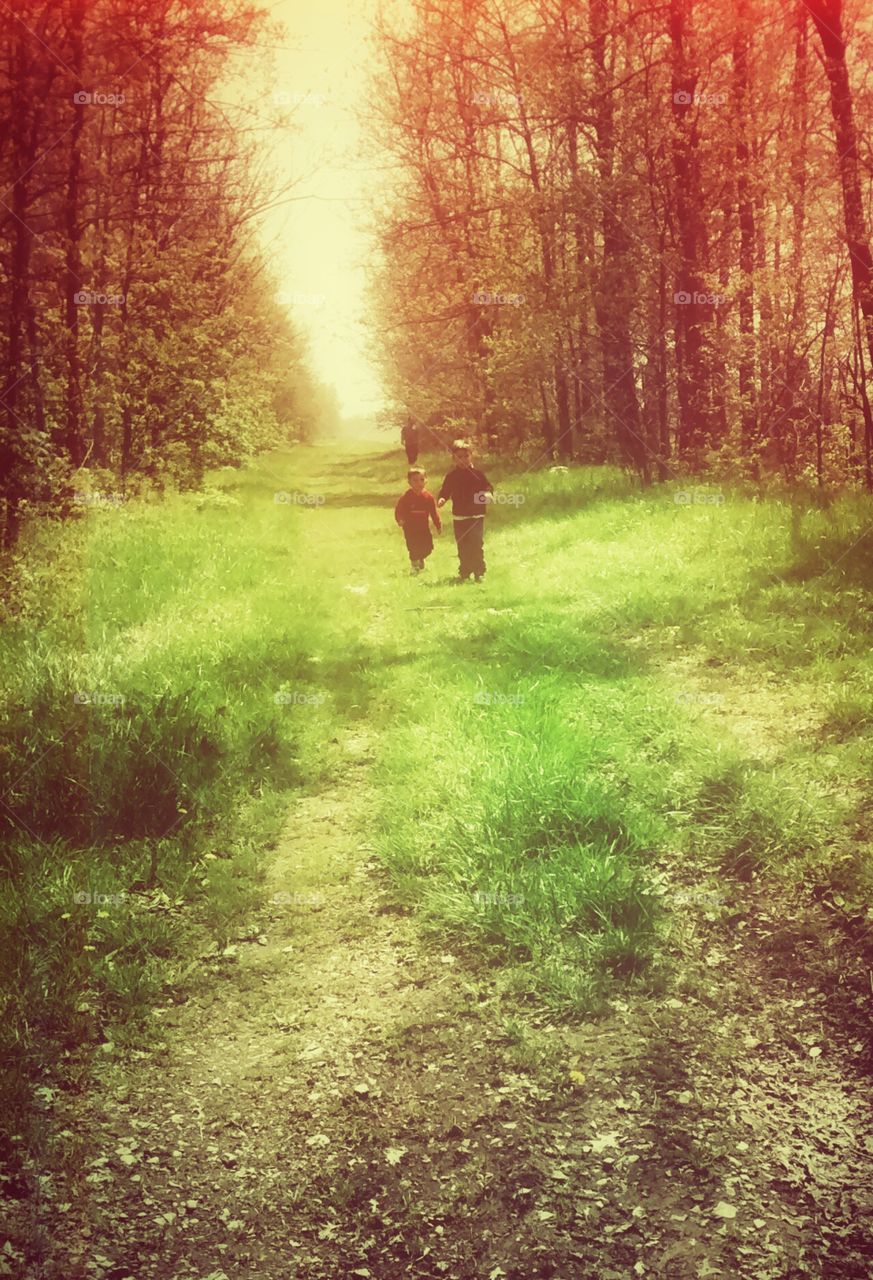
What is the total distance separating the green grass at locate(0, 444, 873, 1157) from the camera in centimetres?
455

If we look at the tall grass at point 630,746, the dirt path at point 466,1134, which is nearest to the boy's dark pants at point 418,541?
the tall grass at point 630,746

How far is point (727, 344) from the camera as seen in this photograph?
14.9 m

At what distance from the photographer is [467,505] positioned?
12.2 m

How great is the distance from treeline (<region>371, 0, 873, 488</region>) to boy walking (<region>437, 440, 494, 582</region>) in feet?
18.1

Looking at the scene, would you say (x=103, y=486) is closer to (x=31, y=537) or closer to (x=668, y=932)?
(x=31, y=537)

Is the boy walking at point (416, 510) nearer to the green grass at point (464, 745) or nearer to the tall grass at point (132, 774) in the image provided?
the green grass at point (464, 745)

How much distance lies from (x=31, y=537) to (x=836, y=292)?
12.8 m

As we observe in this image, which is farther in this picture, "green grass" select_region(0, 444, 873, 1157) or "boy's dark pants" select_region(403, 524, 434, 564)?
"boy's dark pants" select_region(403, 524, 434, 564)

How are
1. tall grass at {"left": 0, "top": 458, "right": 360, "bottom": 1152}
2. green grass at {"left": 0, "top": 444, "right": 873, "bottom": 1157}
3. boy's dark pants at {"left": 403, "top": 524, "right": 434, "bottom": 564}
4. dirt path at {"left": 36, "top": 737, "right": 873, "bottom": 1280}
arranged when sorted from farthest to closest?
boy's dark pants at {"left": 403, "top": 524, "right": 434, "bottom": 564} < green grass at {"left": 0, "top": 444, "right": 873, "bottom": 1157} < tall grass at {"left": 0, "top": 458, "right": 360, "bottom": 1152} < dirt path at {"left": 36, "top": 737, "right": 873, "bottom": 1280}

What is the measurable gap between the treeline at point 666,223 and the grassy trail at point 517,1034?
896 centimetres

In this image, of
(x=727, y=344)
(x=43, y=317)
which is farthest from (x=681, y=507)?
(x=43, y=317)

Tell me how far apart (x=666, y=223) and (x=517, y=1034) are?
667 inches

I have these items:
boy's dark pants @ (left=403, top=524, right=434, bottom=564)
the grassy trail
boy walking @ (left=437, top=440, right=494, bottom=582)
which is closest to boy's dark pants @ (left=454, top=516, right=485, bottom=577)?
boy walking @ (left=437, top=440, right=494, bottom=582)

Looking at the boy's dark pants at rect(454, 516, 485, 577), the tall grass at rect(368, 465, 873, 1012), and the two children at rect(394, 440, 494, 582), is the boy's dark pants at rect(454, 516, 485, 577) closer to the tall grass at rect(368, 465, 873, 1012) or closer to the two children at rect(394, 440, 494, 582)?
the two children at rect(394, 440, 494, 582)
